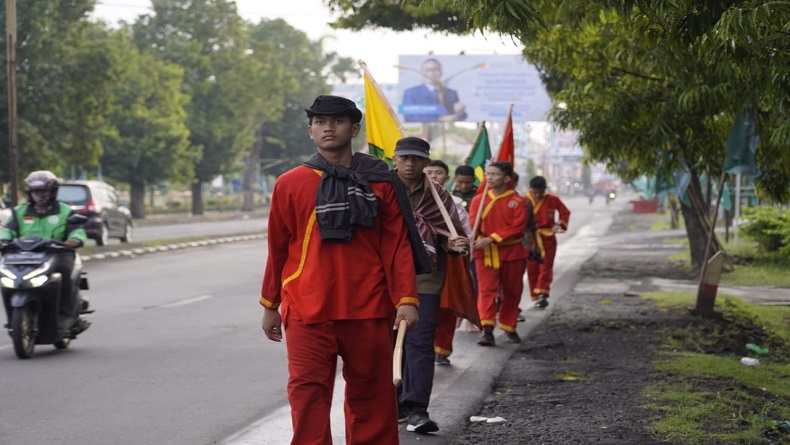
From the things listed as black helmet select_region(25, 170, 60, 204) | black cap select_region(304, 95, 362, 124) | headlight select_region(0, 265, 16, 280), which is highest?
black cap select_region(304, 95, 362, 124)

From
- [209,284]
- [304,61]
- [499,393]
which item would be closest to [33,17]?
[209,284]

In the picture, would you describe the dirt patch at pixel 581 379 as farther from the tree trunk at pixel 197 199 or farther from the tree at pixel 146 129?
the tree trunk at pixel 197 199

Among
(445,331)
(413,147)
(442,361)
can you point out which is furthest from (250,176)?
(413,147)

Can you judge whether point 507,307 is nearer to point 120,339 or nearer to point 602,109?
point 602,109

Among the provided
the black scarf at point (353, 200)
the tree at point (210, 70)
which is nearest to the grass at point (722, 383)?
the black scarf at point (353, 200)

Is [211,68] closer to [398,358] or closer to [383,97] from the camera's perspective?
[383,97]

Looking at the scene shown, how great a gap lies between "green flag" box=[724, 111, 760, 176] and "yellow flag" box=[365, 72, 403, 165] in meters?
4.71

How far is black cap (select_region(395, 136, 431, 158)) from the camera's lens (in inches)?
291

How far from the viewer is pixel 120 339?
11.6 meters

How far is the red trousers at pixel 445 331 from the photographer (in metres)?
8.42

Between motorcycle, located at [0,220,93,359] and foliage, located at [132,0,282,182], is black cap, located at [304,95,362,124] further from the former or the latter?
foliage, located at [132,0,282,182]

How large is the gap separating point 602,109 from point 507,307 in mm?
2620

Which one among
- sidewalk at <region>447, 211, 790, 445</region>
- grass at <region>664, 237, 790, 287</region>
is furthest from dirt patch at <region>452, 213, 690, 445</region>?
grass at <region>664, 237, 790, 287</region>

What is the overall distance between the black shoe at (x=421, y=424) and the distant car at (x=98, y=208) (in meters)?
21.7
